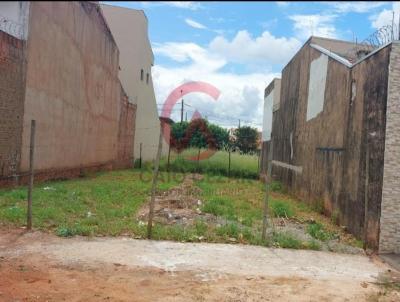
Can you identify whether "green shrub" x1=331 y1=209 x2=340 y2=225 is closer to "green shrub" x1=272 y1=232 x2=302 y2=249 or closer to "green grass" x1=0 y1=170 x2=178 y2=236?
"green shrub" x1=272 y1=232 x2=302 y2=249

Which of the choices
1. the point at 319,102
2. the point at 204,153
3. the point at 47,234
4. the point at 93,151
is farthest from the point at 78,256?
the point at 204,153

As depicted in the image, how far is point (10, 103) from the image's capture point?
11383 mm

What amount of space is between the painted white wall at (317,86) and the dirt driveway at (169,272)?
720cm

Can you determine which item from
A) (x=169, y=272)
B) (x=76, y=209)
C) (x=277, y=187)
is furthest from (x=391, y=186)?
(x=277, y=187)

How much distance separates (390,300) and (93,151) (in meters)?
16.2

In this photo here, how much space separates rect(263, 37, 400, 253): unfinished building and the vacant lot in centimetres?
60

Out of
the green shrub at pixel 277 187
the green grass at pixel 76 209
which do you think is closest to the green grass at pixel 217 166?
the green shrub at pixel 277 187

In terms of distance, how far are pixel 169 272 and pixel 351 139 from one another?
5989 millimetres

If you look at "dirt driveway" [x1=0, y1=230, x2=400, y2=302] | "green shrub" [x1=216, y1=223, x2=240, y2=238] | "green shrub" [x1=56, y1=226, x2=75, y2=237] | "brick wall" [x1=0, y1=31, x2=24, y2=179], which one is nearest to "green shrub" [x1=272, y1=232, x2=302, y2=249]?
"dirt driveway" [x1=0, y1=230, x2=400, y2=302]

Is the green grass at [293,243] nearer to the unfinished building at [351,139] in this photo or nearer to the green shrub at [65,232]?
the unfinished building at [351,139]

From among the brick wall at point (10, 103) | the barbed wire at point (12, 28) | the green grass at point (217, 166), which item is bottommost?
the green grass at point (217, 166)

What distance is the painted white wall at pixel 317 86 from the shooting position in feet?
44.0

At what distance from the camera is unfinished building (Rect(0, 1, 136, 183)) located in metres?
11.2

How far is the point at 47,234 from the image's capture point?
7.18m
